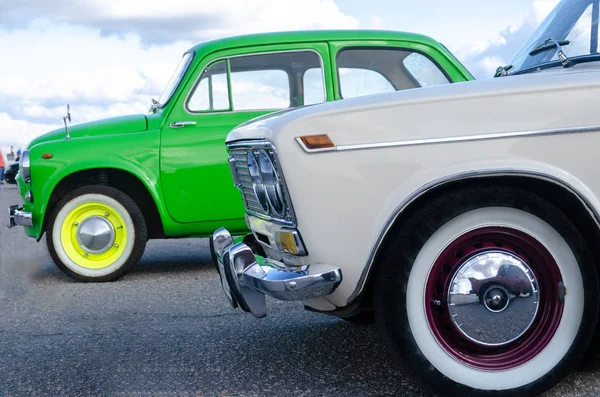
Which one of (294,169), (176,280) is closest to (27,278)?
(176,280)

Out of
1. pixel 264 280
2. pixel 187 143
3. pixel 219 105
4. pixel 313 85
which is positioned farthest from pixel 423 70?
pixel 264 280

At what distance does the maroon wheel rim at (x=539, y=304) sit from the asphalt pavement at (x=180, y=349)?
283 millimetres

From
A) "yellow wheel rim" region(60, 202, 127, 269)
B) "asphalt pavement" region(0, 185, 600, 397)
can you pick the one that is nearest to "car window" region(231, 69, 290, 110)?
"yellow wheel rim" region(60, 202, 127, 269)

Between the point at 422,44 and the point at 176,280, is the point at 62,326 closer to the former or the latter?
the point at 176,280

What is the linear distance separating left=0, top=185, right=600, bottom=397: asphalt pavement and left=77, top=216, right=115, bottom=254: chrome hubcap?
485mm

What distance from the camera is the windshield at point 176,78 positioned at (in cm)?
693

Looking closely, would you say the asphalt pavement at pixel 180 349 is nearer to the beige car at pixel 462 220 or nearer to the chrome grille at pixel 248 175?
the beige car at pixel 462 220

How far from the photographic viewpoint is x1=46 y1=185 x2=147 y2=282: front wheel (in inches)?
261

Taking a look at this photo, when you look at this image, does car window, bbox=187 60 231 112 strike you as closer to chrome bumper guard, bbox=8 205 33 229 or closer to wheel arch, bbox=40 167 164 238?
wheel arch, bbox=40 167 164 238

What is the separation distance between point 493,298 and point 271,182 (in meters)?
0.97

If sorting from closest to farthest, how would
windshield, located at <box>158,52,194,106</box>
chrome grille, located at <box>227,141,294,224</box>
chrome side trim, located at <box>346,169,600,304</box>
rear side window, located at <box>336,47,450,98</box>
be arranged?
chrome side trim, located at <box>346,169,600,304</box> < chrome grille, located at <box>227,141,294,224</box> < rear side window, located at <box>336,47,450,98</box> < windshield, located at <box>158,52,194,106</box>

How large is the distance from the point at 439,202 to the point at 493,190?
0.20 m

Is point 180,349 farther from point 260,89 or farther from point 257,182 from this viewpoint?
point 260,89

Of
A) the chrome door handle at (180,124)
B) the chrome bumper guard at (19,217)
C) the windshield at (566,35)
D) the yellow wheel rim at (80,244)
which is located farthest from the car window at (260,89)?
the windshield at (566,35)
